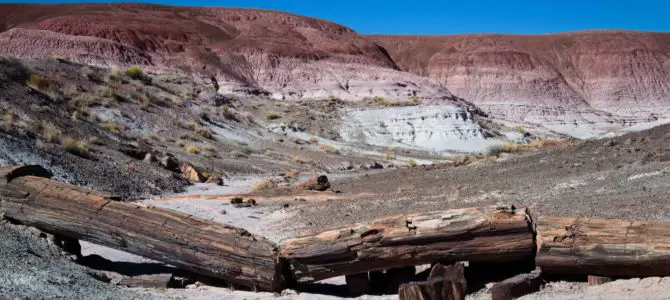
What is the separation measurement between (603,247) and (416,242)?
1754 mm

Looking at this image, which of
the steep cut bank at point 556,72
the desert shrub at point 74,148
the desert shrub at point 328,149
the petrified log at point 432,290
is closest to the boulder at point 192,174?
the desert shrub at point 74,148

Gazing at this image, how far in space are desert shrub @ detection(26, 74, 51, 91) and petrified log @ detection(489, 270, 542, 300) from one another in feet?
74.5

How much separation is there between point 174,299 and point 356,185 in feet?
39.3

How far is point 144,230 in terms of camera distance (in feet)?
24.7

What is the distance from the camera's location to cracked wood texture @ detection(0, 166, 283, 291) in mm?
7160

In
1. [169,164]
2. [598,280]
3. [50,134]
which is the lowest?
[169,164]

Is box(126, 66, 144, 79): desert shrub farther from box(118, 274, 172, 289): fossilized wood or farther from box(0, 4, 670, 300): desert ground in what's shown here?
box(118, 274, 172, 289): fossilized wood

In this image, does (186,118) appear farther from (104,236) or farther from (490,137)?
(104,236)

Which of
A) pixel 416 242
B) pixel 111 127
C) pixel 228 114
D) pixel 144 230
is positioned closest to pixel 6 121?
pixel 111 127

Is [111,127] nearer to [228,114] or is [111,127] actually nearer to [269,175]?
[269,175]

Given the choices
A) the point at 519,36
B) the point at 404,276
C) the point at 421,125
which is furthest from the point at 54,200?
the point at 519,36

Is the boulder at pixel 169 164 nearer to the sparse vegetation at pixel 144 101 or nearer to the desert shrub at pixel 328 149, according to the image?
the sparse vegetation at pixel 144 101

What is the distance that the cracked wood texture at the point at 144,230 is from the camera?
7.16 metres

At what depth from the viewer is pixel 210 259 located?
7277mm
